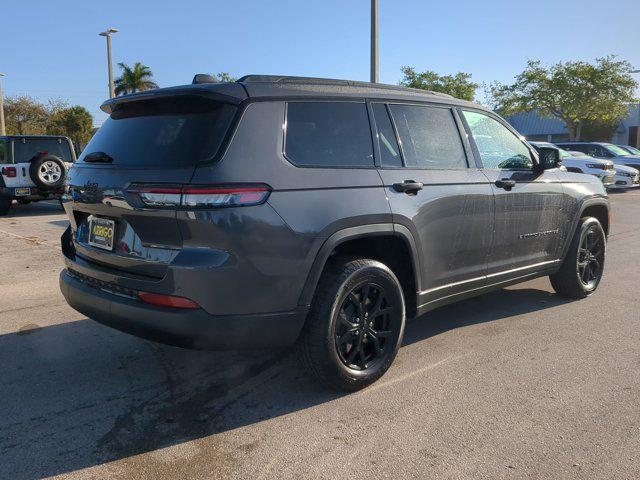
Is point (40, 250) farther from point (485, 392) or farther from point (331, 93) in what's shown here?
point (485, 392)

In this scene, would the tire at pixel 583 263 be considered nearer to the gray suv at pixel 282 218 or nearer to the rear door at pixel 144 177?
the gray suv at pixel 282 218

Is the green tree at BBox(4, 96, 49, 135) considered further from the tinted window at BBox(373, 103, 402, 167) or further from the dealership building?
the tinted window at BBox(373, 103, 402, 167)

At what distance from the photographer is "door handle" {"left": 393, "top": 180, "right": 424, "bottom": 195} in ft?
11.4

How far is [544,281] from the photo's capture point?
6.28 metres

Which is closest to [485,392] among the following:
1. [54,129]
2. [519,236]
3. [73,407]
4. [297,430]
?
[297,430]

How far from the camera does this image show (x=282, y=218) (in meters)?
2.88

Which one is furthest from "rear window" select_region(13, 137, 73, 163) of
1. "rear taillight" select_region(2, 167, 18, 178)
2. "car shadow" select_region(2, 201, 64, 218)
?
"car shadow" select_region(2, 201, 64, 218)

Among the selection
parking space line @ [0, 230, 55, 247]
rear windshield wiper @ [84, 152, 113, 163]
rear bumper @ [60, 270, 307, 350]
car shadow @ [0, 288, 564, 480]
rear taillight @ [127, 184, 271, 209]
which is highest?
rear windshield wiper @ [84, 152, 113, 163]

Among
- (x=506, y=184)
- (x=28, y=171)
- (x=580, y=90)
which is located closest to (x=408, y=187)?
(x=506, y=184)

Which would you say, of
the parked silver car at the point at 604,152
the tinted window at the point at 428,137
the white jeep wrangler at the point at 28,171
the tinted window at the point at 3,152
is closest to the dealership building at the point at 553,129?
the parked silver car at the point at 604,152

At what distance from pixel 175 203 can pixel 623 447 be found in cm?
255

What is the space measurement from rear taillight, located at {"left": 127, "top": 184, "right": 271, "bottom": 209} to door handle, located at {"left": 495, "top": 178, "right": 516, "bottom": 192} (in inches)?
85.3

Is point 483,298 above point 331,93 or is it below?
below

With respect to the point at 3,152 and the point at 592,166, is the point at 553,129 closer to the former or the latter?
the point at 592,166
